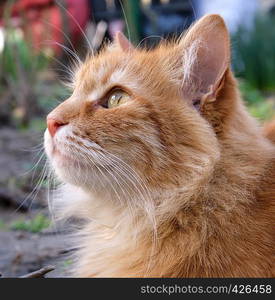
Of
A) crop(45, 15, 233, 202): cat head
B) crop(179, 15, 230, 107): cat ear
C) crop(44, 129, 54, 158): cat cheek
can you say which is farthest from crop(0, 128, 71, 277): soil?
crop(179, 15, 230, 107): cat ear

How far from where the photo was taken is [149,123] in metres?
2.58

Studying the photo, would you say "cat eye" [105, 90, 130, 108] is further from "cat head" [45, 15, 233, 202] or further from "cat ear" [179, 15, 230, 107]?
"cat ear" [179, 15, 230, 107]

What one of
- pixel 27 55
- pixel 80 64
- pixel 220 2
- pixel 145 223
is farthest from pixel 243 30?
pixel 145 223

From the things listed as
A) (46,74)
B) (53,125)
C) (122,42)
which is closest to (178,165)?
(53,125)

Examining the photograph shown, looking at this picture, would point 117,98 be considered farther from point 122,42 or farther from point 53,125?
point 122,42

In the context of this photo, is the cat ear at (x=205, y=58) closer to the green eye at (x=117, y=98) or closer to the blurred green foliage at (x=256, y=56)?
the green eye at (x=117, y=98)

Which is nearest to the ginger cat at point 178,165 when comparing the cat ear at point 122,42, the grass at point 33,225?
the cat ear at point 122,42

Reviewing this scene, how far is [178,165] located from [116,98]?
45 cm

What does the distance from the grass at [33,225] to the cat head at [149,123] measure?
4.46 ft

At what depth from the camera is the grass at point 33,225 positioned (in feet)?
13.0

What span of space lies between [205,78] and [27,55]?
18.7 feet

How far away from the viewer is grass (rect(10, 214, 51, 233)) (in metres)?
3.96

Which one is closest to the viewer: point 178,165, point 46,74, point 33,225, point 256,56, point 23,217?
point 178,165

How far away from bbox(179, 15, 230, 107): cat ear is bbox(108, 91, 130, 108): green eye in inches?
11.0
